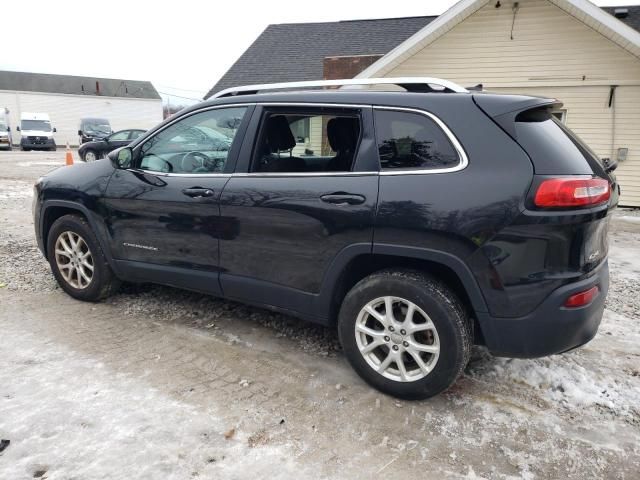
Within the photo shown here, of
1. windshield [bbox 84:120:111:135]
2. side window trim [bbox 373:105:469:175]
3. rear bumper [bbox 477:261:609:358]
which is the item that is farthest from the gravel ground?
windshield [bbox 84:120:111:135]

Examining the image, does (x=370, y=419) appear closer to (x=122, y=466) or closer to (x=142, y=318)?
(x=122, y=466)

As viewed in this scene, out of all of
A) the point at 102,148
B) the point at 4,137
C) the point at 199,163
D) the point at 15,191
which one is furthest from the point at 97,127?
the point at 199,163

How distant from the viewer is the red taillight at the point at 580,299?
7.97ft

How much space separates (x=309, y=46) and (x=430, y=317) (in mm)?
16265

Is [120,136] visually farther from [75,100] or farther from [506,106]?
[75,100]

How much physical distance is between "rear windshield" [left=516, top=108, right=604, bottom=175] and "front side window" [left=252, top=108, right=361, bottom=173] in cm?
97

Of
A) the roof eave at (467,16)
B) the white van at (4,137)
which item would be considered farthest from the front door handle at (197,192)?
the white van at (4,137)

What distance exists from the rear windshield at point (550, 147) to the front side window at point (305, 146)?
0.97m

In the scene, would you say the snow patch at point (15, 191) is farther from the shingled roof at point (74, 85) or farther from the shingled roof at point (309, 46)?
the shingled roof at point (74, 85)

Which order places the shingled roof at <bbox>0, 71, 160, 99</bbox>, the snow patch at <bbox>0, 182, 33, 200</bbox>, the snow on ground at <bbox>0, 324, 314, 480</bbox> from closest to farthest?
the snow on ground at <bbox>0, 324, 314, 480</bbox>, the snow patch at <bbox>0, 182, 33, 200</bbox>, the shingled roof at <bbox>0, 71, 160, 99</bbox>

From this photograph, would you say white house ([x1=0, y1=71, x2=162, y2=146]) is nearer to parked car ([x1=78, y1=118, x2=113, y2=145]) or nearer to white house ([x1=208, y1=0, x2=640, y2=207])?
parked car ([x1=78, y1=118, x2=113, y2=145])

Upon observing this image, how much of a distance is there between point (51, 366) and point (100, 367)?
1.09 feet

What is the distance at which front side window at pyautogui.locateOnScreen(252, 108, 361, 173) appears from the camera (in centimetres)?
304

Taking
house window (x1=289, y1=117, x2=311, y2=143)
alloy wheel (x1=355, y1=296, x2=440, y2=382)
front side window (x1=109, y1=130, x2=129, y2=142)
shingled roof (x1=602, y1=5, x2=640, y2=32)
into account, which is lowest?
alloy wheel (x1=355, y1=296, x2=440, y2=382)
